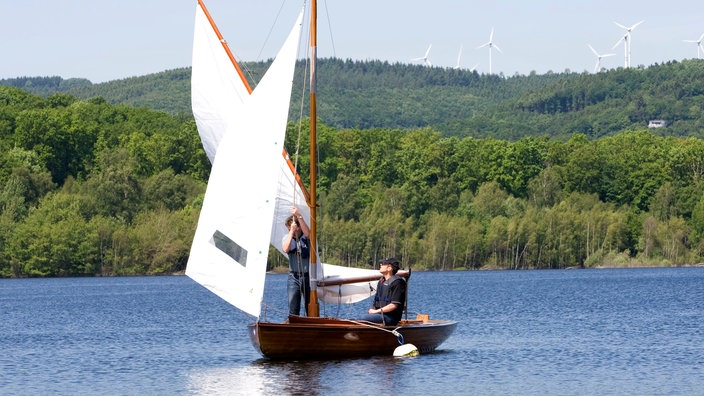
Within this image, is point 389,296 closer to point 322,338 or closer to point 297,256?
point 322,338

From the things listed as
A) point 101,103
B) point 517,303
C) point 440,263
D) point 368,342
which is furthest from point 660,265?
point 368,342

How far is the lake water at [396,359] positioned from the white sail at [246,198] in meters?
2.37

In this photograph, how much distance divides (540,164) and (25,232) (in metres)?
63.7

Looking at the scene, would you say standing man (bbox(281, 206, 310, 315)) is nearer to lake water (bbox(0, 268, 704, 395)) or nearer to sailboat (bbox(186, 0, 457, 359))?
sailboat (bbox(186, 0, 457, 359))

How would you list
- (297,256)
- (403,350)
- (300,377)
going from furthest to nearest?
(403,350), (297,256), (300,377)

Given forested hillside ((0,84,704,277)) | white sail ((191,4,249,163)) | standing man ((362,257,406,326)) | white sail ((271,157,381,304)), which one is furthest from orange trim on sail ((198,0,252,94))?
forested hillside ((0,84,704,277))

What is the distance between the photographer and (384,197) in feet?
458

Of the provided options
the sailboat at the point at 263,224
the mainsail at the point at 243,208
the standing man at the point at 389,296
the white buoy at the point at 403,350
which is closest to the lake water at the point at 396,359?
the white buoy at the point at 403,350

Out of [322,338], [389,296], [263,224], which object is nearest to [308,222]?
[263,224]

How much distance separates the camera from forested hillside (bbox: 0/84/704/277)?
120 m

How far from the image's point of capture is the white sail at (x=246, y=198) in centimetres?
3322

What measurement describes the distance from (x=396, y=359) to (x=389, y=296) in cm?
161

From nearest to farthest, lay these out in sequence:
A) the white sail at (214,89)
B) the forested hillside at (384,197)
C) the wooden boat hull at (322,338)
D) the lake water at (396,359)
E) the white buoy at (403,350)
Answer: the lake water at (396,359), the wooden boat hull at (322,338), the white buoy at (403,350), the white sail at (214,89), the forested hillside at (384,197)

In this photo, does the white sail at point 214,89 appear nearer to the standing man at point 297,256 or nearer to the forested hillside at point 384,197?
the standing man at point 297,256
